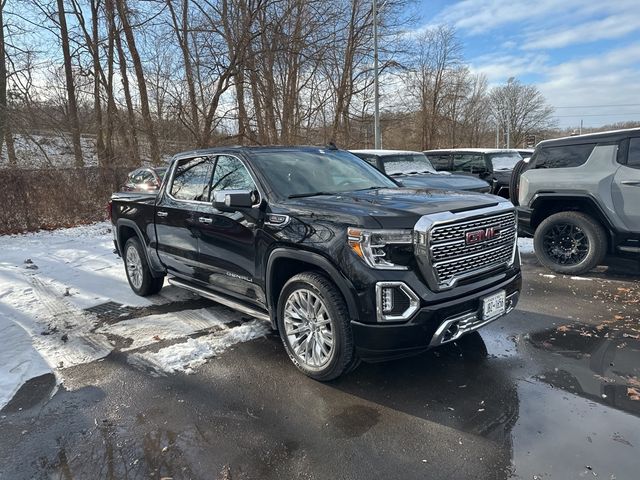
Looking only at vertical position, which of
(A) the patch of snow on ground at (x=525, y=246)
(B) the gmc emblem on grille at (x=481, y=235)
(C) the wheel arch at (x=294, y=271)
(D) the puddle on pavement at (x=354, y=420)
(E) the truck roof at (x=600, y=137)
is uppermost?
(E) the truck roof at (x=600, y=137)

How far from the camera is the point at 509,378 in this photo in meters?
3.45

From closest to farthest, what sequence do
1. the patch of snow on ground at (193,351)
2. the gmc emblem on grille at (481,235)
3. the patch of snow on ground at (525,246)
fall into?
1. the gmc emblem on grille at (481,235)
2. the patch of snow on ground at (193,351)
3. the patch of snow on ground at (525,246)

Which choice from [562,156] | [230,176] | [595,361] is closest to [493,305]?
[595,361]

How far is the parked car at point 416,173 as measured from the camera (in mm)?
9359

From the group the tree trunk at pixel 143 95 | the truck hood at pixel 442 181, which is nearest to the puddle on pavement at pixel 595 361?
the truck hood at pixel 442 181

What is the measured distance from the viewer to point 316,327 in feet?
11.3

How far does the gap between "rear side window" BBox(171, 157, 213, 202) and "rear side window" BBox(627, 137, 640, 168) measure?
5.24 m

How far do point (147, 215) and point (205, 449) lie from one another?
3411 mm

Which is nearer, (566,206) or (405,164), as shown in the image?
(566,206)

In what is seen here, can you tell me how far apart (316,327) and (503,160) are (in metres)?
11.6

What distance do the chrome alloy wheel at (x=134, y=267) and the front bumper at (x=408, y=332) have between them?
3.75m

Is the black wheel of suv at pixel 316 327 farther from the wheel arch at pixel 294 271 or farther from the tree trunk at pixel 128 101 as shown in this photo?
the tree trunk at pixel 128 101

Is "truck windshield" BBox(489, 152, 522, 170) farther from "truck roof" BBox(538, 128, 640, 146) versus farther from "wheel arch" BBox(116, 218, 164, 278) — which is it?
"wheel arch" BBox(116, 218, 164, 278)

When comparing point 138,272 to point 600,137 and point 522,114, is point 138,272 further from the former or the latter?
point 522,114
